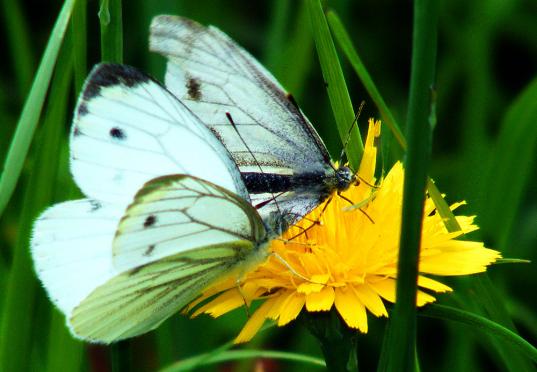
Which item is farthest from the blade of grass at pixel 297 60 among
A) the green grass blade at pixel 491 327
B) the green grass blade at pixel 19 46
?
the green grass blade at pixel 491 327

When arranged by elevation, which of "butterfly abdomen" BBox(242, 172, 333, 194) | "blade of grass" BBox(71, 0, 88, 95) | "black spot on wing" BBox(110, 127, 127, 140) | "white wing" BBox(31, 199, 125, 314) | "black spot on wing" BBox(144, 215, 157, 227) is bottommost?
"white wing" BBox(31, 199, 125, 314)

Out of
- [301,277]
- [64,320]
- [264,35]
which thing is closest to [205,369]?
[64,320]

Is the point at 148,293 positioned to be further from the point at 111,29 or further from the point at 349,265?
the point at 111,29

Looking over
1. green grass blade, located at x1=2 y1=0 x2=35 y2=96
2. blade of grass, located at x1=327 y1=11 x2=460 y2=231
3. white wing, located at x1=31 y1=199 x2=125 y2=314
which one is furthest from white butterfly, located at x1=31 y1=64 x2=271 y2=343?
green grass blade, located at x1=2 y1=0 x2=35 y2=96

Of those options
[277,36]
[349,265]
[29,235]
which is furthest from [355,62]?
[277,36]

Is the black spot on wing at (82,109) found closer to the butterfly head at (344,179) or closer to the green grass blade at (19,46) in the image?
the butterfly head at (344,179)

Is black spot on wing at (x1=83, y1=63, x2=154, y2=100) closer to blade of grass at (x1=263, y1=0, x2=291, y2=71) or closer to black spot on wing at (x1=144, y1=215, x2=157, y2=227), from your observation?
→ black spot on wing at (x1=144, y1=215, x2=157, y2=227)

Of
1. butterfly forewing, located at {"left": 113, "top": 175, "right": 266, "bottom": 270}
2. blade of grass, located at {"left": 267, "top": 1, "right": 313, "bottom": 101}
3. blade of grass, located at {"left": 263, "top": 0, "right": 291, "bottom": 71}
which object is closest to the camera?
butterfly forewing, located at {"left": 113, "top": 175, "right": 266, "bottom": 270}
